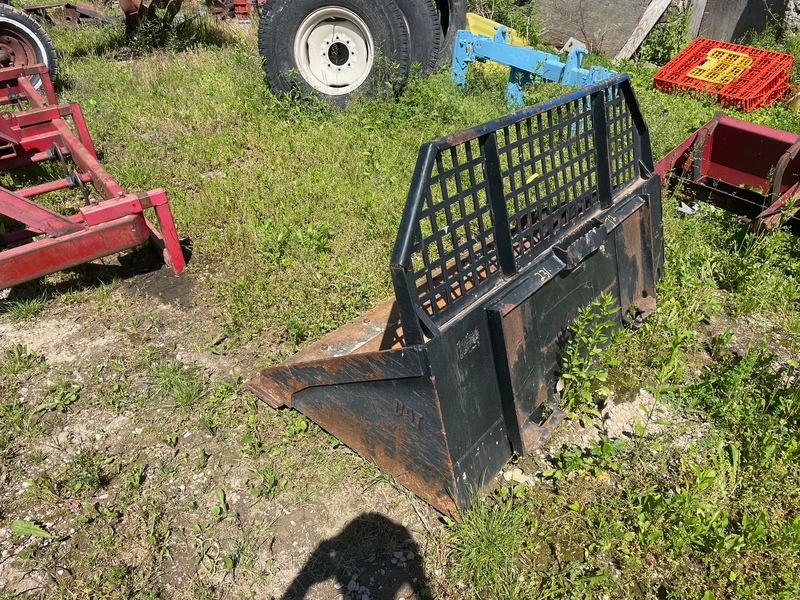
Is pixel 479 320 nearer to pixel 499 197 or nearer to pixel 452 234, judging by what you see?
pixel 452 234

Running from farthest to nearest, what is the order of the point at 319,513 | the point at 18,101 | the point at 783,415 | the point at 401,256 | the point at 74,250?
the point at 18,101 → the point at 74,250 → the point at 783,415 → the point at 319,513 → the point at 401,256

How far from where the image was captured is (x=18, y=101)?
544cm

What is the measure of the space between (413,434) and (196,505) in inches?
43.1

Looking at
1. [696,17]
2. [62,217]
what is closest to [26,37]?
[62,217]

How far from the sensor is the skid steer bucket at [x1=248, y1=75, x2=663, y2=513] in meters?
2.09

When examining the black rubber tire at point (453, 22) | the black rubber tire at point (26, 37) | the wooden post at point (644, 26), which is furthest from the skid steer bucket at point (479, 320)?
the wooden post at point (644, 26)

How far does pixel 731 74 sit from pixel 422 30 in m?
3.84

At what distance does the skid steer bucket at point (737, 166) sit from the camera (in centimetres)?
430

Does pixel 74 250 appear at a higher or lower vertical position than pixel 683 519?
higher

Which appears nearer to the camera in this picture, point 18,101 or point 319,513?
point 319,513

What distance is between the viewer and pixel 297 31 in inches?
242

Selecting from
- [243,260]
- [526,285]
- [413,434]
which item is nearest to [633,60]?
[243,260]

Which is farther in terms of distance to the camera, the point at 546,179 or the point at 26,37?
the point at 26,37

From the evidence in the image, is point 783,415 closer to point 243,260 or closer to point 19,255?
point 243,260
